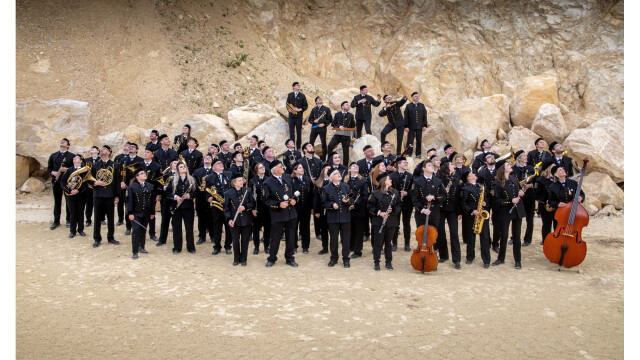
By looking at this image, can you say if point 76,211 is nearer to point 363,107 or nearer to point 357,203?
point 357,203

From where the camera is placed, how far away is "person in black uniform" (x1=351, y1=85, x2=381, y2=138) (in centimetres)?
1391

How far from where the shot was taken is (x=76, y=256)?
28.5 ft

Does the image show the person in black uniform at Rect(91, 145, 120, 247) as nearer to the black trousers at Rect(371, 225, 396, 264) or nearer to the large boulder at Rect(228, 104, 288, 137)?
the black trousers at Rect(371, 225, 396, 264)

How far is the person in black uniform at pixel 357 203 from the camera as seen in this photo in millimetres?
8562

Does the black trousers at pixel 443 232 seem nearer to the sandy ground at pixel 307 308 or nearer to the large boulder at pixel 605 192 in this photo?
the sandy ground at pixel 307 308

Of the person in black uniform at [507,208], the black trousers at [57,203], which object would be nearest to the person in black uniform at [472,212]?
the person in black uniform at [507,208]

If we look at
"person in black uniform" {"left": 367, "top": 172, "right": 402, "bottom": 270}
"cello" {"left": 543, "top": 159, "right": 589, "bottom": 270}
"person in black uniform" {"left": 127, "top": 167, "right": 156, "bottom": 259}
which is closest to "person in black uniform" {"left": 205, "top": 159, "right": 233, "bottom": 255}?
"person in black uniform" {"left": 127, "top": 167, "right": 156, "bottom": 259}

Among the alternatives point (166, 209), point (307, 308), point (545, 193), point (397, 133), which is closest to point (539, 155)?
point (545, 193)

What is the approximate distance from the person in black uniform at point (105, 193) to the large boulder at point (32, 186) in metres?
6.06

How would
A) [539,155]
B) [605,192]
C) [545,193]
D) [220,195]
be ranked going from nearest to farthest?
[220,195], [545,193], [539,155], [605,192]

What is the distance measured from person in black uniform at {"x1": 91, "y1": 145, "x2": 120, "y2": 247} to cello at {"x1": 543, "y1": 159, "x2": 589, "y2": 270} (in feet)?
Answer: 28.2

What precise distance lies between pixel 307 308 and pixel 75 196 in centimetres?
670

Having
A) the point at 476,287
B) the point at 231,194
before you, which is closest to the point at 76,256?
the point at 231,194

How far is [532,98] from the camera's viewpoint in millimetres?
14719
